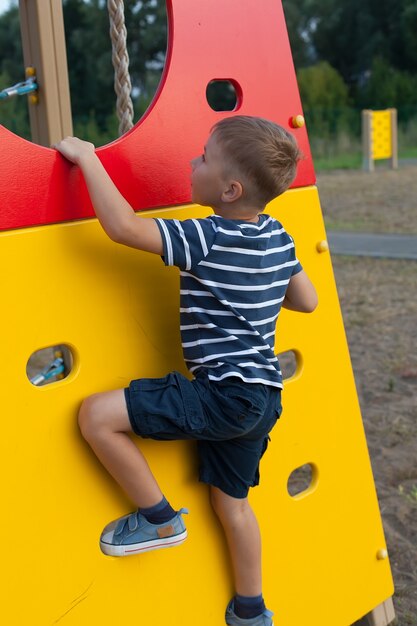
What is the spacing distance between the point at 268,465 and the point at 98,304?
64 centimetres

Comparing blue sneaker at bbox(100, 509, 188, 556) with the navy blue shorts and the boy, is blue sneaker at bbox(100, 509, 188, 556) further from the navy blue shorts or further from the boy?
the navy blue shorts

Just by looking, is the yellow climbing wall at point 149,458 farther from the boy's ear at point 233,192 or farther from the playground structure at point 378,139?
the playground structure at point 378,139

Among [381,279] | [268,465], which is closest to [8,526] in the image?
[268,465]

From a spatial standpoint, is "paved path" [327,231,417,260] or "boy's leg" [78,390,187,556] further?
"paved path" [327,231,417,260]

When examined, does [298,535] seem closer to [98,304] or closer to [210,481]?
[210,481]

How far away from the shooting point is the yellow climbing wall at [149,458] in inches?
59.5

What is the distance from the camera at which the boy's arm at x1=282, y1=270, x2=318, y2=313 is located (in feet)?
5.96

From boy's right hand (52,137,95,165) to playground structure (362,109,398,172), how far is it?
49.4 feet

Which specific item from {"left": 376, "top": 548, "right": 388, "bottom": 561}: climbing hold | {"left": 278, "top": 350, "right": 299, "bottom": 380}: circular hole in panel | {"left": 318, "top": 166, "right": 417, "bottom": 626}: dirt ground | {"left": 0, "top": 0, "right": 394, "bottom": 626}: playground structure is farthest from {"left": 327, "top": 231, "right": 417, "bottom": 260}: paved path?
{"left": 0, "top": 0, "right": 394, "bottom": 626}: playground structure

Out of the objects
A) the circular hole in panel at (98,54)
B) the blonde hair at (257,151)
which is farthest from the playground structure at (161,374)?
the circular hole in panel at (98,54)

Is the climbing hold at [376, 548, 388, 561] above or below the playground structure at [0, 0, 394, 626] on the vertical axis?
below

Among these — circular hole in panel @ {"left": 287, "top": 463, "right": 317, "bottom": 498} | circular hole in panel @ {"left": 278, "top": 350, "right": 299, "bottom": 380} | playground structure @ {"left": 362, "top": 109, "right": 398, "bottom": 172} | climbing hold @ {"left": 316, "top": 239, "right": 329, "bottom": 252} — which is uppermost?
playground structure @ {"left": 362, "top": 109, "right": 398, "bottom": 172}

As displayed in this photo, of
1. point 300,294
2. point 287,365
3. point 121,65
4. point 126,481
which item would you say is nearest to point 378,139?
point 287,365

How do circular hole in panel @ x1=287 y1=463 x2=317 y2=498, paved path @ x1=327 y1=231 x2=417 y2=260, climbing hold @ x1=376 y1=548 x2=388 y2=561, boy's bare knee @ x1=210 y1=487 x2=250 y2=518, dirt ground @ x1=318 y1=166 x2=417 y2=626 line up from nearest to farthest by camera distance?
1. boy's bare knee @ x1=210 y1=487 x2=250 y2=518
2. climbing hold @ x1=376 y1=548 x2=388 y2=561
3. dirt ground @ x1=318 y1=166 x2=417 y2=626
4. circular hole in panel @ x1=287 y1=463 x2=317 y2=498
5. paved path @ x1=327 y1=231 x2=417 y2=260
